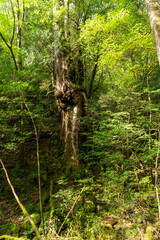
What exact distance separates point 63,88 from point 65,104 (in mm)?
822

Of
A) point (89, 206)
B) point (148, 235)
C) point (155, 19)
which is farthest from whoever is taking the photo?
point (89, 206)

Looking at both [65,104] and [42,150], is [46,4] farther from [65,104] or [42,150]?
[42,150]

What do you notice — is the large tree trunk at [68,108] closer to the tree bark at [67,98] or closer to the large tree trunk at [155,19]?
the tree bark at [67,98]

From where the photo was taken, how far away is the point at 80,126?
21.8 feet

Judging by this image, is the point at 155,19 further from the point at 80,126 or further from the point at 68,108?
the point at 80,126

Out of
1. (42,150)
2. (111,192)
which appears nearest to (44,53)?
(42,150)

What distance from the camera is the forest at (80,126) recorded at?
3.53 metres

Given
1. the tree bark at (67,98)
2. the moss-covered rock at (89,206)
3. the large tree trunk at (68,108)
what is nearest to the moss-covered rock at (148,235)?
the moss-covered rock at (89,206)

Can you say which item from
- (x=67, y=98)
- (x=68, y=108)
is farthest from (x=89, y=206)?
(x=67, y=98)

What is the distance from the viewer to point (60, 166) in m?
6.28

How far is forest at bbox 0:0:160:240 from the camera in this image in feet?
11.6

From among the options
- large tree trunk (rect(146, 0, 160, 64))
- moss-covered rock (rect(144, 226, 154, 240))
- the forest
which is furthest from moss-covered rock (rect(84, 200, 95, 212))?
large tree trunk (rect(146, 0, 160, 64))

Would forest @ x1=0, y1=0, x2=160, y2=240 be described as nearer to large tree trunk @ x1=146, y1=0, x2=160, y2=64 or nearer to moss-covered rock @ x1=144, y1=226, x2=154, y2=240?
moss-covered rock @ x1=144, y1=226, x2=154, y2=240

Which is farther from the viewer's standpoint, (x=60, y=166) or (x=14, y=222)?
(x=60, y=166)
